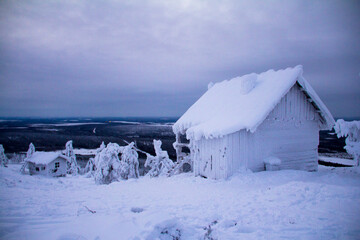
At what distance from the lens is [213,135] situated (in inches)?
460

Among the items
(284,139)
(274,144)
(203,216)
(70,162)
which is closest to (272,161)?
(274,144)

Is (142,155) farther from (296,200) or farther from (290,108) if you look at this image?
(296,200)

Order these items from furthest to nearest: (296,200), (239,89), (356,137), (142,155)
A: (142,155)
(239,89)
(356,137)
(296,200)

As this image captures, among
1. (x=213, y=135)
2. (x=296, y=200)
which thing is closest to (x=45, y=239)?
(x=296, y=200)

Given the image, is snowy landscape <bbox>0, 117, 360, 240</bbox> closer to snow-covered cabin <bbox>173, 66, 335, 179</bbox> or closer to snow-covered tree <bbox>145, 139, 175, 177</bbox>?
snow-covered cabin <bbox>173, 66, 335, 179</bbox>

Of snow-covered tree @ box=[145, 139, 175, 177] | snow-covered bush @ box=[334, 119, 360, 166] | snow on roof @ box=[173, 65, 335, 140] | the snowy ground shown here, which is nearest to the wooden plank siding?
snow on roof @ box=[173, 65, 335, 140]

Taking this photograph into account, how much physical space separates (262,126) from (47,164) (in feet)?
119

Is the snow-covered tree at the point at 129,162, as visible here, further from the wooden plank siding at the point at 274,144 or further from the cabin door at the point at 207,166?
the cabin door at the point at 207,166

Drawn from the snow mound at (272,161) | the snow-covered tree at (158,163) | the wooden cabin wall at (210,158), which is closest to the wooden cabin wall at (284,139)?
the snow mound at (272,161)

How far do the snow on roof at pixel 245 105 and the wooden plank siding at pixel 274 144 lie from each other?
2.19 feet

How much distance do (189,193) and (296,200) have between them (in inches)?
172

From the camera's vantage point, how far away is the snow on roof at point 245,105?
11.5 m

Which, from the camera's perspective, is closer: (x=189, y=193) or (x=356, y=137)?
(x=189, y=193)

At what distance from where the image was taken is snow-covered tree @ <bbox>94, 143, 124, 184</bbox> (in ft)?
72.4
